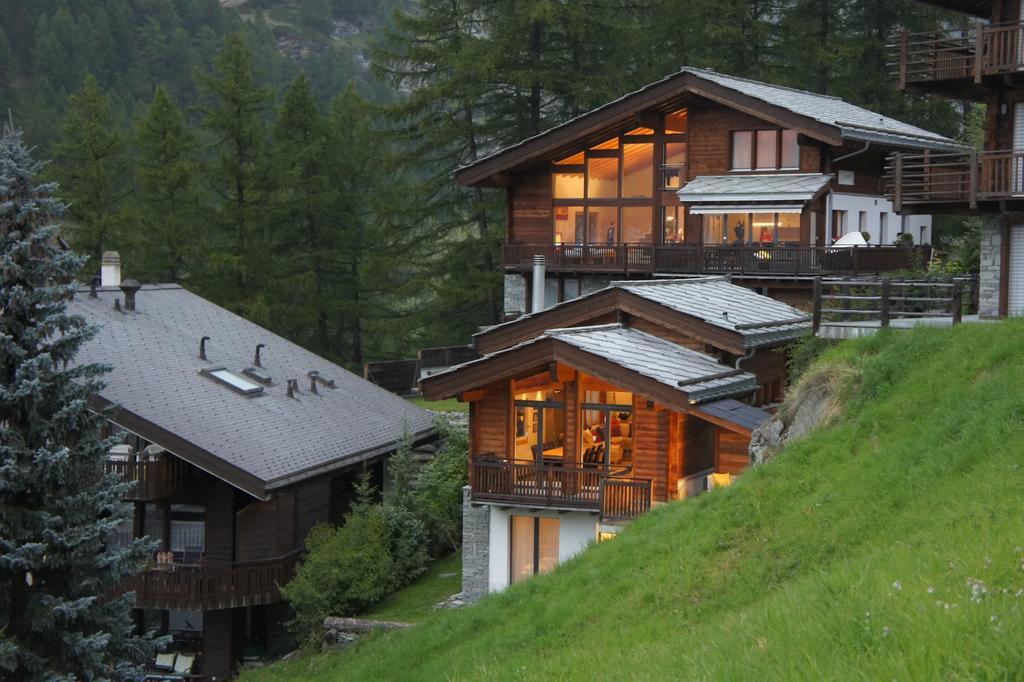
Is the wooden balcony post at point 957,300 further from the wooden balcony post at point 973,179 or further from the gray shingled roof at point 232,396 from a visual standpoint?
the gray shingled roof at point 232,396

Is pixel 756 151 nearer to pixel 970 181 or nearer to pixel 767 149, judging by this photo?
pixel 767 149

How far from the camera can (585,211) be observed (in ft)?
133

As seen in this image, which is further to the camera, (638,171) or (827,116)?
(638,171)

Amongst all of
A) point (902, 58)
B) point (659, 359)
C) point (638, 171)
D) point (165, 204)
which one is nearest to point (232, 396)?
point (659, 359)

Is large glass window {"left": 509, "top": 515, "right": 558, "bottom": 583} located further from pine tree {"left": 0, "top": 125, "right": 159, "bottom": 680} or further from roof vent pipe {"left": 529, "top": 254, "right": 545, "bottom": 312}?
roof vent pipe {"left": 529, "top": 254, "right": 545, "bottom": 312}

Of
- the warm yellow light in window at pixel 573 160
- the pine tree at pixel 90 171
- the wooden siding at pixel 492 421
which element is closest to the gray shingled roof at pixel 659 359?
the wooden siding at pixel 492 421

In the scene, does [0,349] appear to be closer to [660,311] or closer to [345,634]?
[345,634]

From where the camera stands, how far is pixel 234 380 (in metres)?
32.2

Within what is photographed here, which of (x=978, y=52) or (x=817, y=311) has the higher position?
(x=978, y=52)

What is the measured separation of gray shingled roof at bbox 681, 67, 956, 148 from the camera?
36.8 m

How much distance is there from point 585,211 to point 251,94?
58.0ft

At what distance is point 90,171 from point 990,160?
127 ft

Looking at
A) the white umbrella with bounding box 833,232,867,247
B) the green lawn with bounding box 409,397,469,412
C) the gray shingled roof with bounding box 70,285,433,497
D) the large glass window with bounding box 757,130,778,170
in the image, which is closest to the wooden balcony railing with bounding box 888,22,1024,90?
the white umbrella with bounding box 833,232,867,247

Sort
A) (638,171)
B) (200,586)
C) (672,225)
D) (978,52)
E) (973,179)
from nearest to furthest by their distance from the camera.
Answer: (973,179), (978,52), (200,586), (672,225), (638,171)
